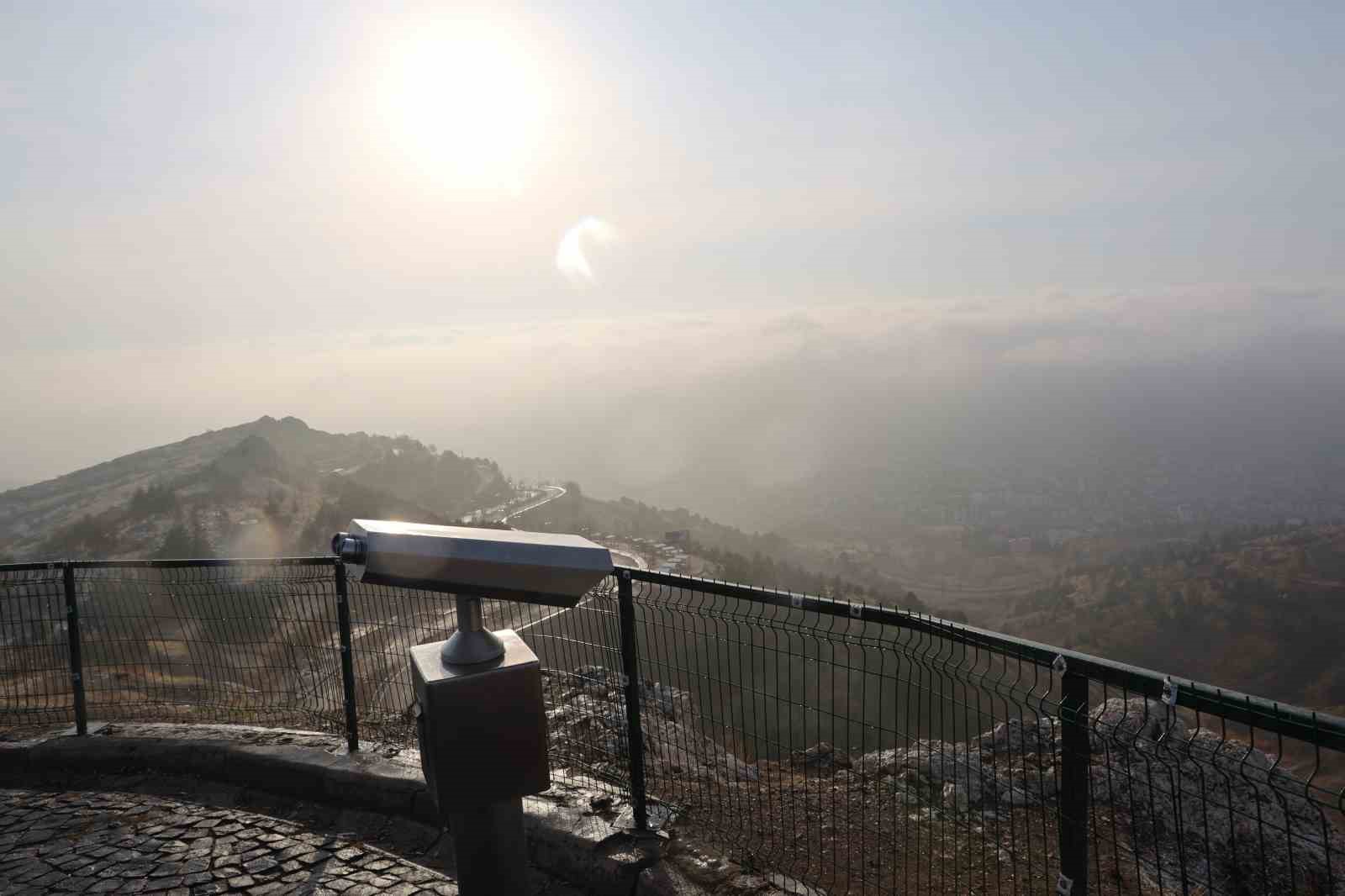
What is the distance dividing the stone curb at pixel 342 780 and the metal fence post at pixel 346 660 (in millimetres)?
137

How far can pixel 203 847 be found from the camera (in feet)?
14.8

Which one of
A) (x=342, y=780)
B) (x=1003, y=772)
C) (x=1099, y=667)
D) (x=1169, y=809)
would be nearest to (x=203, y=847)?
(x=342, y=780)

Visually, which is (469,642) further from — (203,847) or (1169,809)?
(1169,809)

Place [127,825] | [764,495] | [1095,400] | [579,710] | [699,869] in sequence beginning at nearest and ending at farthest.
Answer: [699,869] → [127,825] → [579,710] → [764,495] → [1095,400]

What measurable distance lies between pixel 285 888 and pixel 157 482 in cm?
3929

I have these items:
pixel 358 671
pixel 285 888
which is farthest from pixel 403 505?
pixel 285 888

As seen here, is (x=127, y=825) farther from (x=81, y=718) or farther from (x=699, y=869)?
(x=699, y=869)

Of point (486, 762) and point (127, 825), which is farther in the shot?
point (127, 825)

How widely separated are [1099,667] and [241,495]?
36.4 meters

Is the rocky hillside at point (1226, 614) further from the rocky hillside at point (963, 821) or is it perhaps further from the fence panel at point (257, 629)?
the fence panel at point (257, 629)

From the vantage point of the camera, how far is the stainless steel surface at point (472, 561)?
2.48 metres

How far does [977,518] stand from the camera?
97188mm

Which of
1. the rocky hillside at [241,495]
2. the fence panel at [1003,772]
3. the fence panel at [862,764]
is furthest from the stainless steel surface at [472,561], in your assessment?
the rocky hillside at [241,495]

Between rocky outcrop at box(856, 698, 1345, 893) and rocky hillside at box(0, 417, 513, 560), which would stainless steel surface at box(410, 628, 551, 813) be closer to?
rocky outcrop at box(856, 698, 1345, 893)
